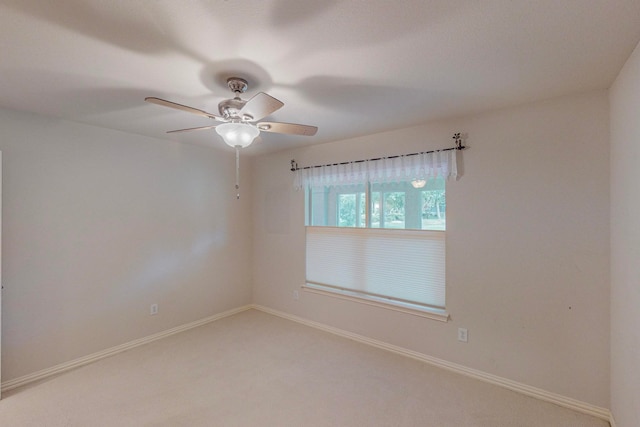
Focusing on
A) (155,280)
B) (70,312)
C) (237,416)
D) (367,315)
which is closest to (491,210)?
(367,315)

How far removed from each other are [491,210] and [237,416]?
2.58m

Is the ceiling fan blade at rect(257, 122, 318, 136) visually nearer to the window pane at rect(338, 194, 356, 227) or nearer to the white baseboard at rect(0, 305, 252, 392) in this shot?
the window pane at rect(338, 194, 356, 227)

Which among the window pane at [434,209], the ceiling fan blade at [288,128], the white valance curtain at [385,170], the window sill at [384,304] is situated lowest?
the window sill at [384,304]

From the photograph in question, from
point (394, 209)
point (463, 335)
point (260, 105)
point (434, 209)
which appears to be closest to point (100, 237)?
point (260, 105)

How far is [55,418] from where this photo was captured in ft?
6.56

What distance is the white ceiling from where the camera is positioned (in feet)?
4.14

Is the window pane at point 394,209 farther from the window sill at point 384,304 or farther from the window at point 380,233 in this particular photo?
the window sill at point 384,304

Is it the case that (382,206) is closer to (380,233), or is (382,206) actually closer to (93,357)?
(380,233)

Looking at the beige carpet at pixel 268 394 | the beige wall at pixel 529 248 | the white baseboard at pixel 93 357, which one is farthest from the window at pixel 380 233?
the white baseboard at pixel 93 357

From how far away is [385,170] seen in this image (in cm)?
309

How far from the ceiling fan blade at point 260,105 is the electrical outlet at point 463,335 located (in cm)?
248

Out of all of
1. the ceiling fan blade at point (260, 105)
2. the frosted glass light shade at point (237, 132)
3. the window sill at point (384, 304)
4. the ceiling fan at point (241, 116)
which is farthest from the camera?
the window sill at point (384, 304)

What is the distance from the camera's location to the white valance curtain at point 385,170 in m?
2.71

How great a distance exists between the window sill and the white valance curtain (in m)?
1.31
